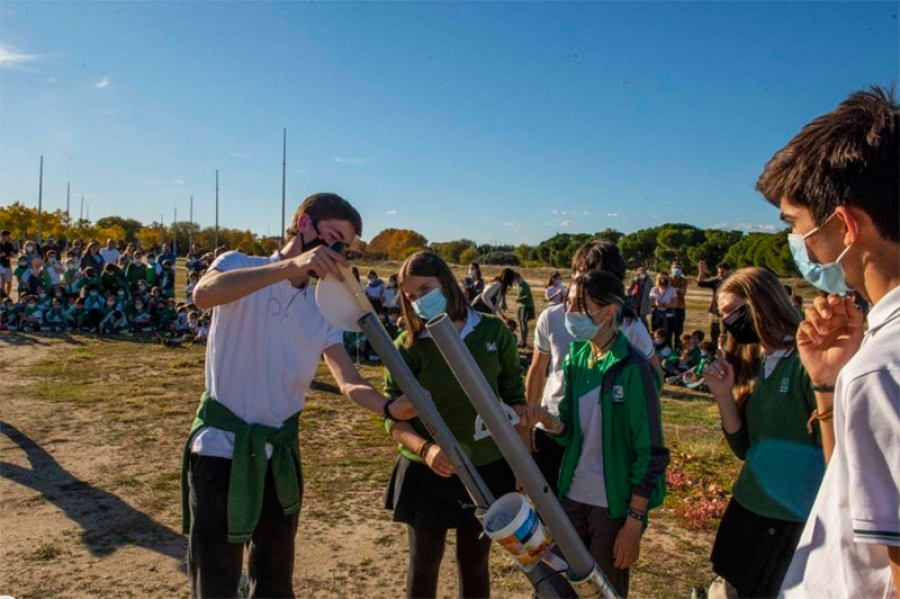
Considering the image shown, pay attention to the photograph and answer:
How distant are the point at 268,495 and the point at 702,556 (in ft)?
11.2

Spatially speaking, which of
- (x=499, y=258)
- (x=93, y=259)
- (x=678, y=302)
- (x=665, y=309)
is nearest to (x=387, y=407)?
(x=665, y=309)

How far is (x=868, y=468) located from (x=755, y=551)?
1938mm

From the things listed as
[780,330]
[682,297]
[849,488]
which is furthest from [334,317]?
[682,297]

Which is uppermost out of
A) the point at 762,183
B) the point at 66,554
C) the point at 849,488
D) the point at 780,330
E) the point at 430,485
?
the point at 762,183

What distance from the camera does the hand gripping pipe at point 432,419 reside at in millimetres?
1606

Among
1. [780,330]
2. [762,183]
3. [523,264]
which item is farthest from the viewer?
[523,264]

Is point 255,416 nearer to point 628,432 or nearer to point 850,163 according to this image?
point 628,432

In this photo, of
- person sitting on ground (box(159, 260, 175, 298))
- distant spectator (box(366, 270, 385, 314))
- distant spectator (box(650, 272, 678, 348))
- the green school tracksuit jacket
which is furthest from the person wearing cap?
the green school tracksuit jacket

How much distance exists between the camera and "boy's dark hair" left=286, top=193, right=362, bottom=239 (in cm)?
262

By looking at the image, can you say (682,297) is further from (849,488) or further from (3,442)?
(849,488)

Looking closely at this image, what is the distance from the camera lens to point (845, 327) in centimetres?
168

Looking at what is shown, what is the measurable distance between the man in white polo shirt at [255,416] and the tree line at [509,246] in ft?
109

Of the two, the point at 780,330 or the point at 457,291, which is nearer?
the point at 780,330

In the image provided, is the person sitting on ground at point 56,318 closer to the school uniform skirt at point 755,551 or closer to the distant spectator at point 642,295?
the distant spectator at point 642,295
